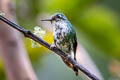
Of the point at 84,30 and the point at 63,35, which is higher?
the point at 63,35

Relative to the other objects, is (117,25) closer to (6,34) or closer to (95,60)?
(95,60)

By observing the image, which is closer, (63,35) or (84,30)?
(63,35)

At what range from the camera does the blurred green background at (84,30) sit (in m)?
1.90

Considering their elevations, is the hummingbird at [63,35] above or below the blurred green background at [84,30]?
above

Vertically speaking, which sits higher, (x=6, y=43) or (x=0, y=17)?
(x=0, y=17)

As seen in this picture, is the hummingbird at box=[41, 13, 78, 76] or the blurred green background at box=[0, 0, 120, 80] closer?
the hummingbird at box=[41, 13, 78, 76]

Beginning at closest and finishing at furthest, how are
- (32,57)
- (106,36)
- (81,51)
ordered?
1. (81,51)
2. (32,57)
3. (106,36)

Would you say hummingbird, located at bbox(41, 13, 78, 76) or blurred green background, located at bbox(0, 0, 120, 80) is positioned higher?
hummingbird, located at bbox(41, 13, 78, 76)

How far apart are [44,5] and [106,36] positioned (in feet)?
1.33

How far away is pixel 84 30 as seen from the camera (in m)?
2.10

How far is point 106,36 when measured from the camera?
83.7 inches

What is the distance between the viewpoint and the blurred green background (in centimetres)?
190

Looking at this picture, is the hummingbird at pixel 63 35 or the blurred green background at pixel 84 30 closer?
the hummingbird at pixel 63 35

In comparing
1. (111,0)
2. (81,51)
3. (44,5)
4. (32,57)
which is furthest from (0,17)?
(111,0)
